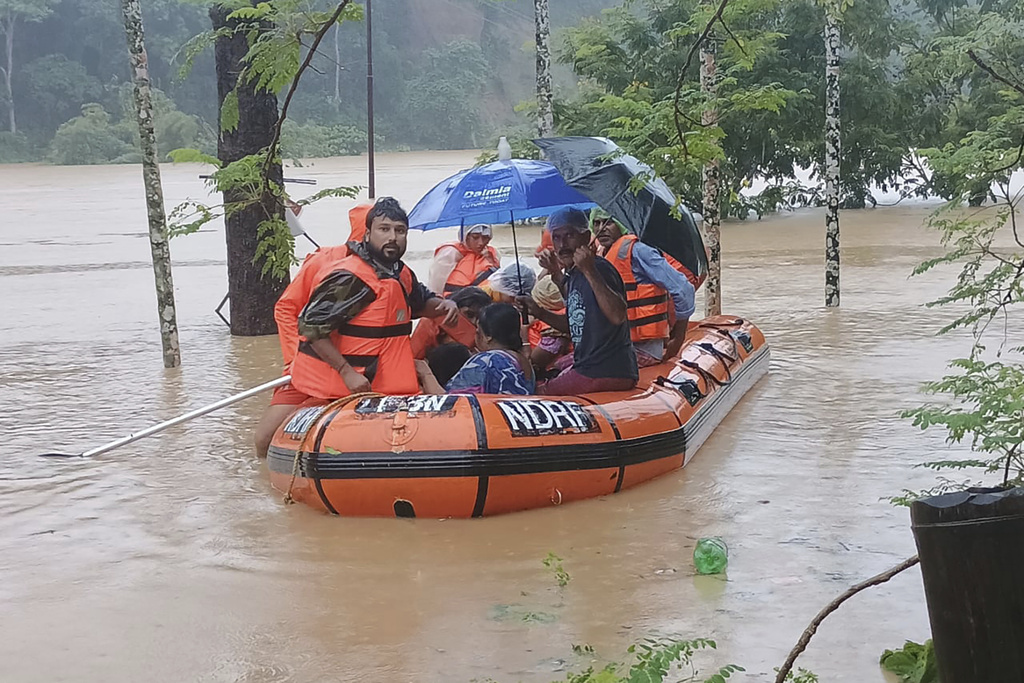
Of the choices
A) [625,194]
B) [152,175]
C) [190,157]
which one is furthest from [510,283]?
[152,175]

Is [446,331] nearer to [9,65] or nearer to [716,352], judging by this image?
[716,352]

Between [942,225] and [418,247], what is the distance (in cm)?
1747

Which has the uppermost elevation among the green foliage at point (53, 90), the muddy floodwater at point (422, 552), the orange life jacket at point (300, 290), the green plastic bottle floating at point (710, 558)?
the green foliage at point (53, 90)

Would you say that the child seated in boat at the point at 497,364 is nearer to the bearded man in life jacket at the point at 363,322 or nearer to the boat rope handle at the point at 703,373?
the bearded man in life jacket at the point at 363,322

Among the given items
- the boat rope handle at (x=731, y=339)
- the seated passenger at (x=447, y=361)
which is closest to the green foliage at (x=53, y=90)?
the boat rope handle at (x=731, y=339)

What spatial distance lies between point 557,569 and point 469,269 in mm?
3925

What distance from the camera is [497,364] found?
6316 millimetres

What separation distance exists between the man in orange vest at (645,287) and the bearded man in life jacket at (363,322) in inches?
56.4

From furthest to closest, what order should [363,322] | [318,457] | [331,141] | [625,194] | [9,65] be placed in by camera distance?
[9,65], [331,141], [625,194], [363,322], [318,457]

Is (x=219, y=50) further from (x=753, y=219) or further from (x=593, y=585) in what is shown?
(x=753, y=219)

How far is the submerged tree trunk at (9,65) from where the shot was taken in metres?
53.5

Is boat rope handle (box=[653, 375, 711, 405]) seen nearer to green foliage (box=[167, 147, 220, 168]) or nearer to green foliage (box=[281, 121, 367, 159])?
green foliage (box=[167, 147, 220, 168])

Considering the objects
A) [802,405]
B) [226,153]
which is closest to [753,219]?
[226,153]

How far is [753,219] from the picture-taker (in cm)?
2539
